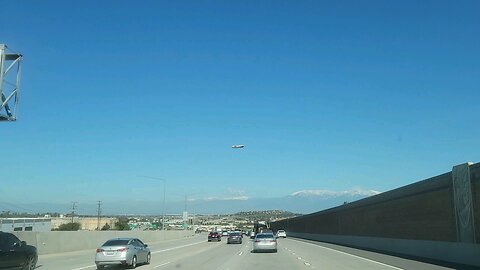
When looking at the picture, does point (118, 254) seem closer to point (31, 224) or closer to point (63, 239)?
point (63, 239)

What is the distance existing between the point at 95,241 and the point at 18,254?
27.7 metres

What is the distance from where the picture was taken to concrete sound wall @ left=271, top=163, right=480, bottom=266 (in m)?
26.5

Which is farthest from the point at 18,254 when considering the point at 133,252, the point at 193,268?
the point at 193,268

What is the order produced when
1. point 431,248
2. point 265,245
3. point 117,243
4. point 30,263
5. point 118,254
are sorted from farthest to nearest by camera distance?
point 265,245 < point 431,248 < point 117,243 < point 118,254 < point 30,263

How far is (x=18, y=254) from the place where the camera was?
21.0 m

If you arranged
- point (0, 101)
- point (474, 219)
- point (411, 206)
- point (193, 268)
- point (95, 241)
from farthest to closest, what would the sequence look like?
point (95, 241) < point (411, 206) < point (474, 219) < point (193, 268) < point (0, 101)

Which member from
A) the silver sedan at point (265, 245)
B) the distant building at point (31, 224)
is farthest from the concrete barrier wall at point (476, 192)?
the distant building at point (31, 224)

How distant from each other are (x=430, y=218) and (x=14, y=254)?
77.1ft

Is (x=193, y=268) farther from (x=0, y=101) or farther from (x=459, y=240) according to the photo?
(x=459, y=240)

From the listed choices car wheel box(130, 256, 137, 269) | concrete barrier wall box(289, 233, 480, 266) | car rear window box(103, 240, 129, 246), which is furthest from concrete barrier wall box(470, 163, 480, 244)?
car rear window box(103, 240, 129, 246)

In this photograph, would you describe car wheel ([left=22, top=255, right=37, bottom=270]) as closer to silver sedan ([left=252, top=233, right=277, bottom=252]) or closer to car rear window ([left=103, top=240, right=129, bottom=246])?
car rear window ([left=103, top=240, right=129, bottom=246])

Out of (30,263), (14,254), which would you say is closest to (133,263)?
(30,263)

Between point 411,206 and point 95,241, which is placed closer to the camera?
point 411,206

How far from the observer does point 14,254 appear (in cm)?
2069
